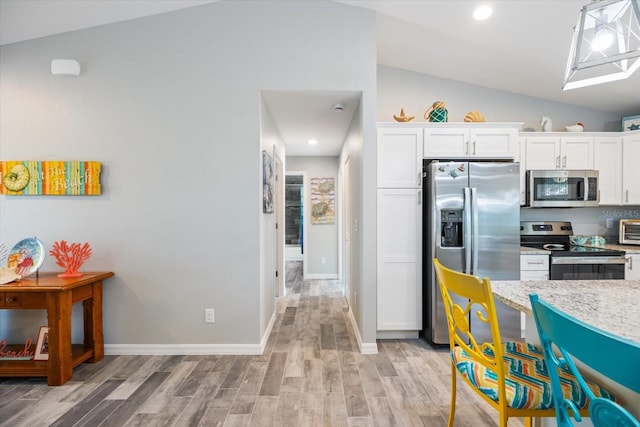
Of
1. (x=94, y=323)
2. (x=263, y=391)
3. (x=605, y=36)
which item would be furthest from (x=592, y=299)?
(x=94, y=323)

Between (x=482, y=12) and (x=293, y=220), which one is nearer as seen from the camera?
(x=482, y=12)

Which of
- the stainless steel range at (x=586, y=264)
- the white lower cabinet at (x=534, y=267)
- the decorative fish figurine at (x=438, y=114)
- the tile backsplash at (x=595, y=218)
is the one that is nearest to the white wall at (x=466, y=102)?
the decorative fish figurine at (x=438, y=114)

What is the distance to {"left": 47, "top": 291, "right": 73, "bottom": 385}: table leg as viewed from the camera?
2.33 meters

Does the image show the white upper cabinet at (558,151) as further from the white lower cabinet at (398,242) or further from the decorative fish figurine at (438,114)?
the white lower cabinet at (398,242)

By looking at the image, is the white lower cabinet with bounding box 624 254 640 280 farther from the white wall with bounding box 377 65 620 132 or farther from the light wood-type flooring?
A: the light wood-type flooring

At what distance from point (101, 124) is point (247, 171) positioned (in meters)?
1.35

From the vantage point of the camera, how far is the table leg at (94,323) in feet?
8.95

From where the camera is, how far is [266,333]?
319cm

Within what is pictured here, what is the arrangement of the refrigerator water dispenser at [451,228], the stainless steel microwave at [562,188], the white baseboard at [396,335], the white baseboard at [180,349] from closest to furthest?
the white baseboard at [180,349], the refrigerator water dispenser at [451,228], the white baseboard at [396,335], the stainless steel microwave at [562,188]

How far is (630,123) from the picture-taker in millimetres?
3594

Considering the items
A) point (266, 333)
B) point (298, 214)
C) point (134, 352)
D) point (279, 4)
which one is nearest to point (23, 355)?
point (134, 352)

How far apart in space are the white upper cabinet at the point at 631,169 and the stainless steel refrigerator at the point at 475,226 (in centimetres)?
150

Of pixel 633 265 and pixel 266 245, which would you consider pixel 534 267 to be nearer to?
pixel 633 265

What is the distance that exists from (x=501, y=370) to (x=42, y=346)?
311 cm
